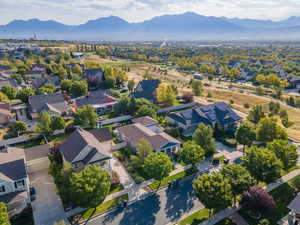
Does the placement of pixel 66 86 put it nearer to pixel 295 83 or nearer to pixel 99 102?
pixel 99 102

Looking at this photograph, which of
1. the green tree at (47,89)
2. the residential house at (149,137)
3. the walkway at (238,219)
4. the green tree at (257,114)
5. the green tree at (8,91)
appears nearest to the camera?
the walkway at (238,219)

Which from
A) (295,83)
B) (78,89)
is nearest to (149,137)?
(78,89)

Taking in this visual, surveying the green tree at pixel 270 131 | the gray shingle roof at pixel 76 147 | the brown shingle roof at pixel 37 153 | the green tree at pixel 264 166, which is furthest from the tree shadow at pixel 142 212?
the green tree at pixel 270 131

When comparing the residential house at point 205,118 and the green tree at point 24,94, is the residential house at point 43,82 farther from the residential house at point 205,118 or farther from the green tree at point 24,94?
the residential house at point 205,118

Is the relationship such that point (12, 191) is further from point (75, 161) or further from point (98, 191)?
point (98, 191)

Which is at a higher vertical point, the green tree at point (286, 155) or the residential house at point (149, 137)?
the green tree at point (286, 155)

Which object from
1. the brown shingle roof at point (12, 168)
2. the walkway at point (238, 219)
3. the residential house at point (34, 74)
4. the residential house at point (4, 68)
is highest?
the residential house at point (4, 68)
